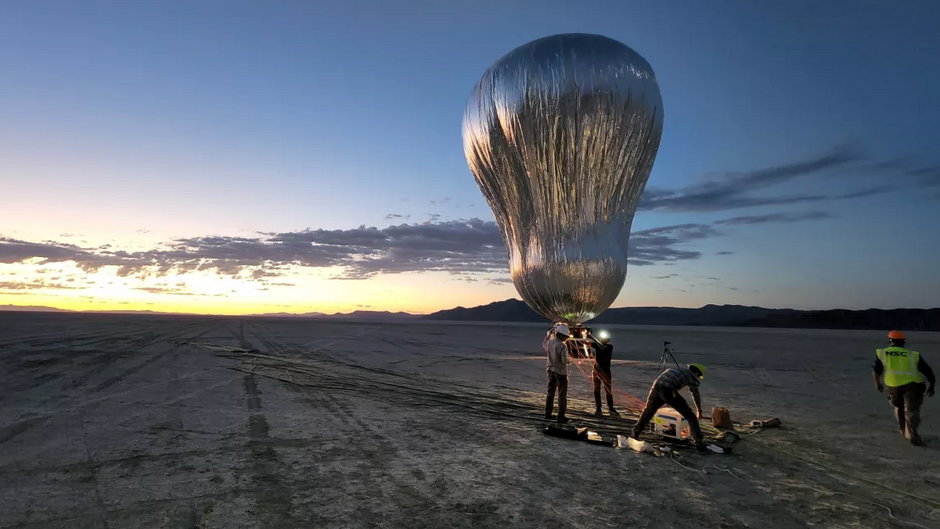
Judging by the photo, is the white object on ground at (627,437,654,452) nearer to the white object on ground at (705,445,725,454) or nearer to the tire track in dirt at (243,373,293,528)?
the white object on ground at (705,445,725,454)

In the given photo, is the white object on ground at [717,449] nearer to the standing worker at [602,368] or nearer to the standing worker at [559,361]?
the standing worker at [559,361]

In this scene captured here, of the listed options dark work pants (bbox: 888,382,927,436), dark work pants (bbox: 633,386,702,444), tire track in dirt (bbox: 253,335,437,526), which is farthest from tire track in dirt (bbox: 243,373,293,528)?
dark work pants (bbox: 888,382,927,436)

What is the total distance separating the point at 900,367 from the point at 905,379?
184mm

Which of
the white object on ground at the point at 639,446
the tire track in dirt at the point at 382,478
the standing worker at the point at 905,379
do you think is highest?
the standing worker at the point at 905,379

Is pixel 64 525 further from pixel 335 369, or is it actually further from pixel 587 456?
pixel 335 369

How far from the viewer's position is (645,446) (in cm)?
724

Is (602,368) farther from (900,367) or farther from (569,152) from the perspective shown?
(900,367)

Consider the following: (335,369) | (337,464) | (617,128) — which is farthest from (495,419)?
(335,369)

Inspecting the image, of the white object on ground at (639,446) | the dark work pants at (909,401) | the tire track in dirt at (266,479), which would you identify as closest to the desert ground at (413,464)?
the tire track in dirt at (266,479)

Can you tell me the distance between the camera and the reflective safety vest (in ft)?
25.2

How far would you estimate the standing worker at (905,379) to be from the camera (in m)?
7.70

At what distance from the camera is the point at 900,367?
778 cm

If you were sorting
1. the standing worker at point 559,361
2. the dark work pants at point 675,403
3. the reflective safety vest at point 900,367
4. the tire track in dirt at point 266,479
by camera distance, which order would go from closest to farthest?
the tire track in dirt at point 266,479 < the dark work pants at point 675,403 < the reflective safety vest at point 900,367 < the standing worker at point 559,361

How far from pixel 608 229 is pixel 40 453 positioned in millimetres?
8897
